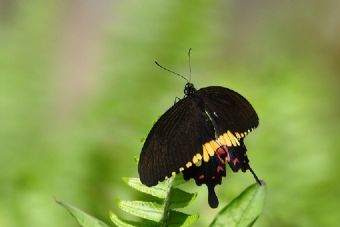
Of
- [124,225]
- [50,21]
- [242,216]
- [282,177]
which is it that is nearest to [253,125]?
[242,216]

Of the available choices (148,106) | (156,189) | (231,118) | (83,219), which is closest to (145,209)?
(156,189)

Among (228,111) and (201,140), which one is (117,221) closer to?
(201,140)

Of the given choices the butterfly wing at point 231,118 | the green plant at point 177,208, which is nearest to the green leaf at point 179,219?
the green plant at point 177,208

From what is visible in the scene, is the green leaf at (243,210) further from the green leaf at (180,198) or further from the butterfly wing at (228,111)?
the butterfly wing at (228,111)

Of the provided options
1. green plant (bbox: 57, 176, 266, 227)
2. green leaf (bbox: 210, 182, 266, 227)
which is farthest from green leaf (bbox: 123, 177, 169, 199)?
green leaf (bbox: 210, 182, 266, 227)

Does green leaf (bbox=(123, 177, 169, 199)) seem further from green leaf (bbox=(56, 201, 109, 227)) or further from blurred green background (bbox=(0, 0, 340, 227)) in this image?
blurred green background (bbox=(0, 0, 340, 227))

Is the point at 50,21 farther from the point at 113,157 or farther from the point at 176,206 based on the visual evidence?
the point at 176,206
